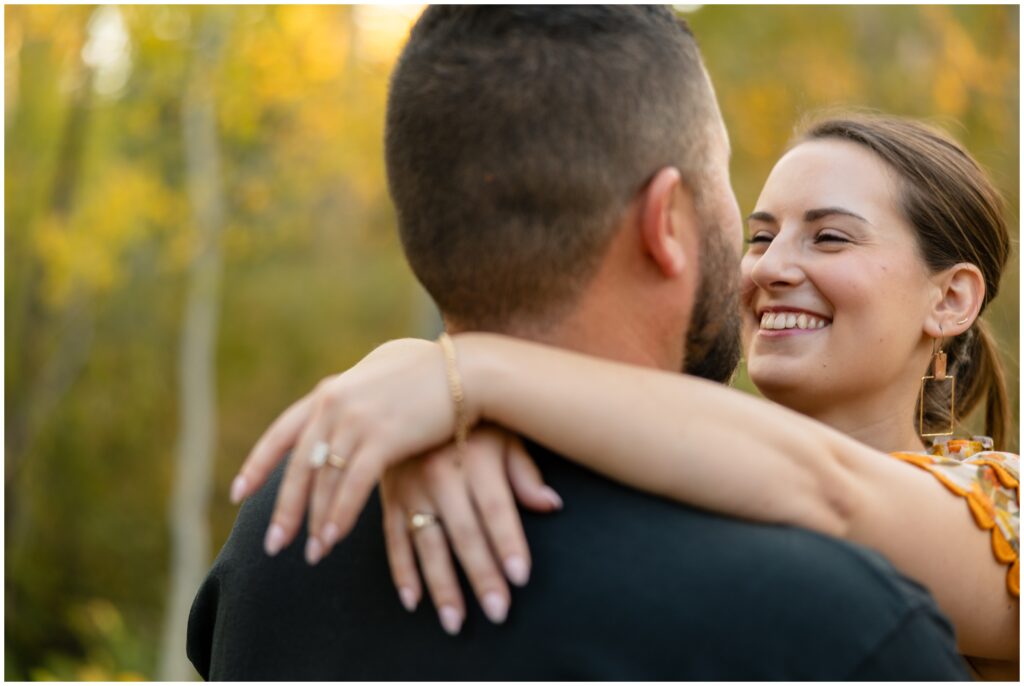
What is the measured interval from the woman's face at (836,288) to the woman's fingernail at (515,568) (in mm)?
1256

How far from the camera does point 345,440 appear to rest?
4.45 ft

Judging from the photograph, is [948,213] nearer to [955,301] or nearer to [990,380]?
[955,301]

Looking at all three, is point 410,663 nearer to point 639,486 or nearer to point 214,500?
point 639,486

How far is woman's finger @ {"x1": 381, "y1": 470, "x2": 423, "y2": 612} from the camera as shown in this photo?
1397mm

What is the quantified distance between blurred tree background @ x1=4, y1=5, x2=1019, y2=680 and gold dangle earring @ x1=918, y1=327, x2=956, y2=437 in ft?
25.5

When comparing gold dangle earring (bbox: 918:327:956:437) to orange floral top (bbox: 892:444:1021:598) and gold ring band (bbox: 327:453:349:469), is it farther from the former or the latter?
gold ring band (bbox: 327:453:349:469)

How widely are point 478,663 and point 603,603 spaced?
174mm

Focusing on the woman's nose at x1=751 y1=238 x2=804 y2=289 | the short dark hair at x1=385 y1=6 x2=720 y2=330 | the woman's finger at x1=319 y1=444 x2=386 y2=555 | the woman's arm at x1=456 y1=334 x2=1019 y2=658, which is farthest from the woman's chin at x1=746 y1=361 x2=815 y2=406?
the woman's finger at x1=319 y1=444 x2=386 y2=555

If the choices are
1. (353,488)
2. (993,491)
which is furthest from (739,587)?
(993,491)

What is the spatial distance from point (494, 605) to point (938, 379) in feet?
5.51

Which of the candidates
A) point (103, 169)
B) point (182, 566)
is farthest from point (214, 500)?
point (103, 169)

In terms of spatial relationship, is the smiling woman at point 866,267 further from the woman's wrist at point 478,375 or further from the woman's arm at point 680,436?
the woman's wrist at point 478,375

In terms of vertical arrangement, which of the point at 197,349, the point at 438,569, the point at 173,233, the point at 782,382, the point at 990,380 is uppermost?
the point at 438,569

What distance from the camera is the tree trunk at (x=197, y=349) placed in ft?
38.7
